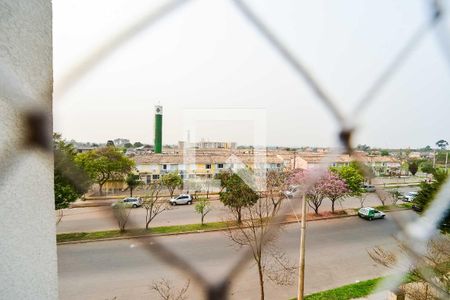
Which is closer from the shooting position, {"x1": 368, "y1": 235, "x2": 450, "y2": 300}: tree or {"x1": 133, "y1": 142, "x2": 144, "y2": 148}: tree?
{"x1": 133, "y1": 142, "x2": 144, "y2": 148}: tree

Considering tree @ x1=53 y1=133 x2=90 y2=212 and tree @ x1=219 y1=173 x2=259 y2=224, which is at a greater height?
tree @ x1=53 y1=133 x2=90 y2=212

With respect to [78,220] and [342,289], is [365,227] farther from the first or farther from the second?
[78,220]

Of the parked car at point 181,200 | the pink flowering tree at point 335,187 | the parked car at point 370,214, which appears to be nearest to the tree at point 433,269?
the pink flowering tree at point 335,187

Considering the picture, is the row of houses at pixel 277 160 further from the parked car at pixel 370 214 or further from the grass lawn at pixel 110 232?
the parked car at pixel 370 214

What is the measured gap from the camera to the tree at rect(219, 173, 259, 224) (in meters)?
4.64

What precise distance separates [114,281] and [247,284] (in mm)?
1597

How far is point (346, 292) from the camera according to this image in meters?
3.45

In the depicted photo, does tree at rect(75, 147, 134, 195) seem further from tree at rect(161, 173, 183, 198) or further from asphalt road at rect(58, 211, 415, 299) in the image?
tree at rect(161, 173, 183, 198)

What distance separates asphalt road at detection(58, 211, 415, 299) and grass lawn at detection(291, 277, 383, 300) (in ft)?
0.47

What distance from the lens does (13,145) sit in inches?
6.4

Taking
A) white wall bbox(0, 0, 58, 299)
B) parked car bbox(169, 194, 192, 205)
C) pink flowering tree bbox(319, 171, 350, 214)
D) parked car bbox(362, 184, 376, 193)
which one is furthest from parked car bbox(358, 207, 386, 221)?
white wall bbox(0, 0, 58, 299)

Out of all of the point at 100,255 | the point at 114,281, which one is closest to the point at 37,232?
the point at 114,281

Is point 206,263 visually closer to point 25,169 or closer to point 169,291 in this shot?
point 169,291

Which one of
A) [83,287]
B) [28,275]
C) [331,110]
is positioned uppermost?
[331,110]
